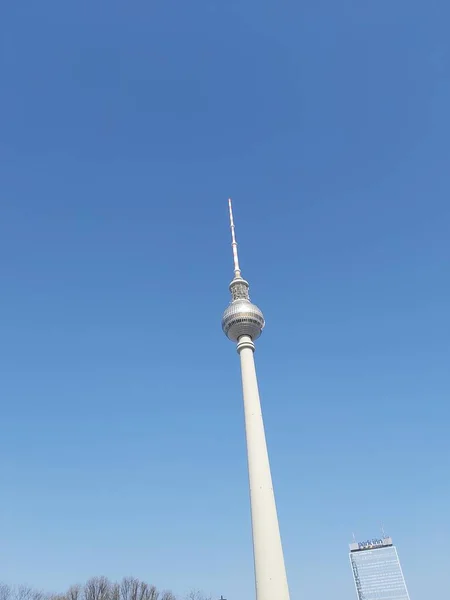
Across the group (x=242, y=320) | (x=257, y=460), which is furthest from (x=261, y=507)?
(x=242, y=320)

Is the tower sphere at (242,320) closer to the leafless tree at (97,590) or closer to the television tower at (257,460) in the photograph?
the television tower at (257,460)

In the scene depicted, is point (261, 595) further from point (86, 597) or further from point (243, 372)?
point (86, 597)

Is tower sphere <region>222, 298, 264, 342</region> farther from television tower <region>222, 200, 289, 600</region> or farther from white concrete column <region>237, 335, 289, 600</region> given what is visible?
white concrete column <region>237, 335, 289, 600</region>

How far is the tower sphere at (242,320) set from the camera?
87750mm

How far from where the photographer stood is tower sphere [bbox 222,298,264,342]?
87.8 meters

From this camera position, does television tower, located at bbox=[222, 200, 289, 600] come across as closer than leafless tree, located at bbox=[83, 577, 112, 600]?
Yes

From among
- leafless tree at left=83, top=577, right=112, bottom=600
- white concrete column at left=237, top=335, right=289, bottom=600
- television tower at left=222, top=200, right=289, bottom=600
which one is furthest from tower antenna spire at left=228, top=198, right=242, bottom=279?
leafless tree at left=83, top=577, right=112, bottom=600

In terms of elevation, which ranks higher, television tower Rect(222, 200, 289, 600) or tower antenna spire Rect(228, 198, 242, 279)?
tower antenna spire Rect(228, 198, 242, 279)

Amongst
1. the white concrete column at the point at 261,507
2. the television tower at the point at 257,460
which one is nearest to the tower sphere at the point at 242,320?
the television tower at the point at 257,460

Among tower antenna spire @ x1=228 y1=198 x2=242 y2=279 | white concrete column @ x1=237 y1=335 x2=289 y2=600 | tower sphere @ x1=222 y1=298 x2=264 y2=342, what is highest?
tower antenna spire @ x1=228 y1=198 x2=242 y2=279

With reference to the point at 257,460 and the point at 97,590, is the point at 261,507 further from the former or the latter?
the point at 97,590

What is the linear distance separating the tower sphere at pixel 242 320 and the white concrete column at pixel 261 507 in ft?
23.2

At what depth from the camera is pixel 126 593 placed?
106m

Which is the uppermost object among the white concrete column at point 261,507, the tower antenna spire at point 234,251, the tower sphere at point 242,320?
the tower antenna spire at point 234,251
